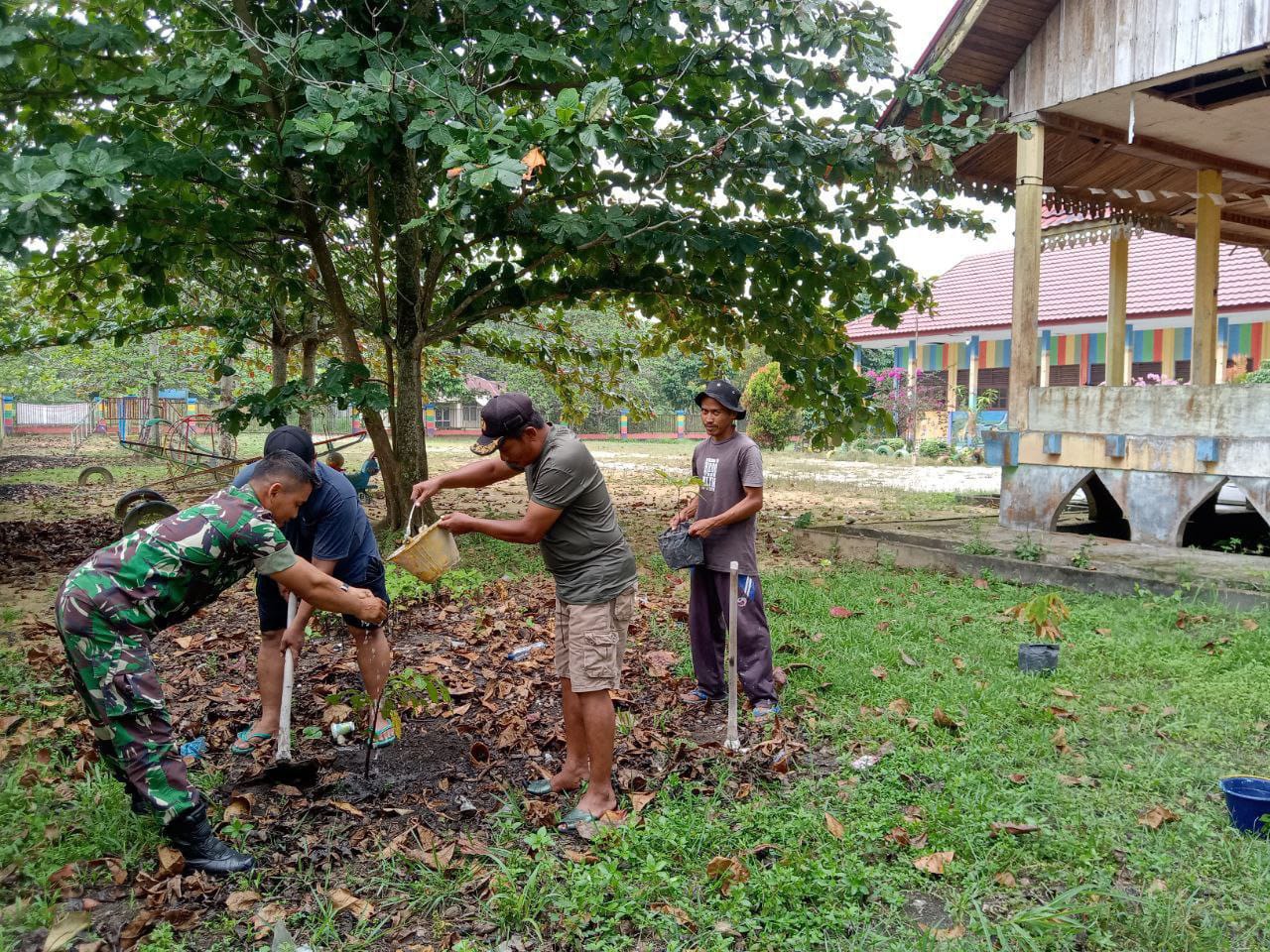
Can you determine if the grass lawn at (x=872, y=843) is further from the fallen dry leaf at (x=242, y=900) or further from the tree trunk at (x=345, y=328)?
the tree trunk at (x=345, y=328)

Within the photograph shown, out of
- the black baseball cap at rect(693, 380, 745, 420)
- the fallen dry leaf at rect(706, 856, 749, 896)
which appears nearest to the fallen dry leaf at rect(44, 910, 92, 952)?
the fallen dry leaf at rect(706, 856, 749, 896)

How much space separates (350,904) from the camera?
3.16m

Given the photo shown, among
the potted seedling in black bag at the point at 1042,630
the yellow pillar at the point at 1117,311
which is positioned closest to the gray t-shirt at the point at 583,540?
the potted seedling in black bag at the point at 1042,630

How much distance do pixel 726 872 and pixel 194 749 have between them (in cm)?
265

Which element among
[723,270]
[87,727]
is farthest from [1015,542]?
[87,727]

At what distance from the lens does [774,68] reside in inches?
276

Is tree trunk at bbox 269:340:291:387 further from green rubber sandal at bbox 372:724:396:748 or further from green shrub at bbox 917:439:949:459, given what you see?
green shrub at bbox 917:439:949:459

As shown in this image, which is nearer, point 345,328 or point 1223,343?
point 345,328

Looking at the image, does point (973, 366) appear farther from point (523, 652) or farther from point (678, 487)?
point (523, 652)

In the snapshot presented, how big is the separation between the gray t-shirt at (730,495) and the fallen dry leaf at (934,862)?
5.98 feet

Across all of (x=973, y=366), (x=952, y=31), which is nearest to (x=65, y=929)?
(x=952, y=31)

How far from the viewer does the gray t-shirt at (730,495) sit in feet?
15.9

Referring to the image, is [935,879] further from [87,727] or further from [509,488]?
[509,488]

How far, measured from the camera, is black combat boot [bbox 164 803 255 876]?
331 centimetres
